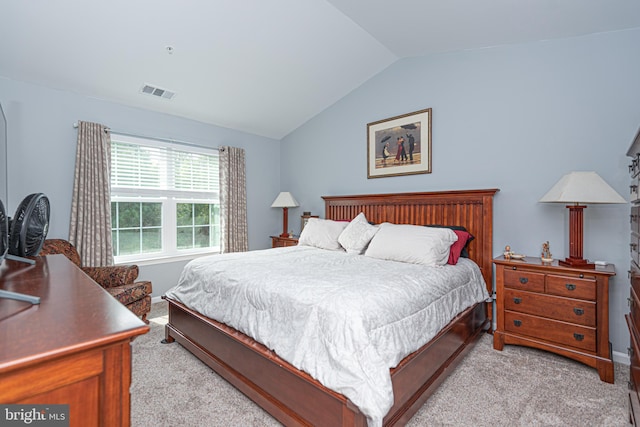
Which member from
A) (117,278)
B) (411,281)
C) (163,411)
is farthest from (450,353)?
(117,278)

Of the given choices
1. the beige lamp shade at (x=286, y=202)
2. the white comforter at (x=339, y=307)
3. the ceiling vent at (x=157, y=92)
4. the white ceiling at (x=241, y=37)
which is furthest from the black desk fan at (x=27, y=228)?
the beige lamp shade at (x=286, y=202)

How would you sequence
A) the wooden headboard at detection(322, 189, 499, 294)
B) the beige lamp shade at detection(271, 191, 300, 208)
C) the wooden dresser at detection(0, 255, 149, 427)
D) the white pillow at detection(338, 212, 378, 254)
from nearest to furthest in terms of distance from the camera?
1. the wooden dresser at detection(0, 255, 149, 427)
2. the wooden headboard at detection(322, 189, 499, 294)
3. the white pillow at detection(338, 212, 378, 254)
4. the beige lamp shade at detection(271, 191, 300, 208)

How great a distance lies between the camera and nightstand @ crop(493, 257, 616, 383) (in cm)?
219

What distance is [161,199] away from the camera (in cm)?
408

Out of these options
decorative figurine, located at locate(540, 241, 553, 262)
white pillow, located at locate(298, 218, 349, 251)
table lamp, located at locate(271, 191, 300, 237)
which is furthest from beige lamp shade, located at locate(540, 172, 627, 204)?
table lamp, located at locate(271, 191, 300, 237)

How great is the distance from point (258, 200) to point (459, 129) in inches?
125

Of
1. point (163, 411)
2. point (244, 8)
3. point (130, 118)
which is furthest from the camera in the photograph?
point (130, 118)

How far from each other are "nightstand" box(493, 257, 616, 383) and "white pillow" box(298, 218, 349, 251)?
1620 mm

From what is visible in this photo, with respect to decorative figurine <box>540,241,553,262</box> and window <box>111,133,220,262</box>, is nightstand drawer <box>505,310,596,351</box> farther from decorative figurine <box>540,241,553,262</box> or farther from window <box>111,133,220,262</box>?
window <box>111,133,220,262</box>

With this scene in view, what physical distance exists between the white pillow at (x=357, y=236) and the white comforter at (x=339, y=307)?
54 cm

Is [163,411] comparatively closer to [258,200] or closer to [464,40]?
[258,200]

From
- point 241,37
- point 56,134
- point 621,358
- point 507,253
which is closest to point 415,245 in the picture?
point 507,253

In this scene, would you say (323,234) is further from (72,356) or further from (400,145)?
(72,356)

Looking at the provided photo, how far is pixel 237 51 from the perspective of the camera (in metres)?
3.13
